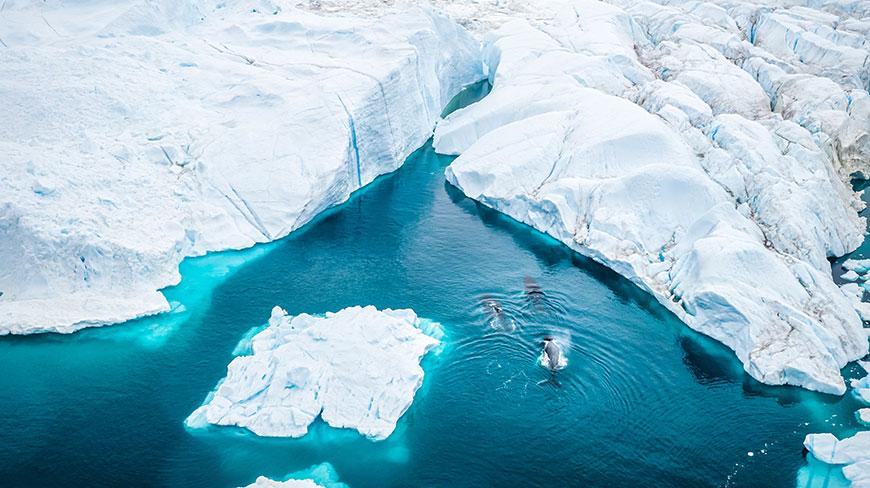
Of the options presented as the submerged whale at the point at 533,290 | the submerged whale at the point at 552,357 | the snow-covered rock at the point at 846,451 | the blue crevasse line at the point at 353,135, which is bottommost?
the snow-covered rock at the point at 846,451

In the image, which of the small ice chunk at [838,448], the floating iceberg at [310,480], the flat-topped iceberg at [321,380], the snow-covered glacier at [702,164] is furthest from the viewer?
the snow-covered glacier at [702,164]

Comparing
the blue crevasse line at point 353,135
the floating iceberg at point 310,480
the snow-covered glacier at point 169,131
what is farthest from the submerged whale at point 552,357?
the blue crevasse line at point 353,135

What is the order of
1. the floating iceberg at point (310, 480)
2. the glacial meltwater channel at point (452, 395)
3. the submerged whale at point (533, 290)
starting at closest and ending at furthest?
1. the floating iceberg at point (310, 480)
2. the glacial meltwater channel at point (452, 395)
3. the submerged whale at point (533, 290)

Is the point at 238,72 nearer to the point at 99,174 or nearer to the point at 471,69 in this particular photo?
the point at 99,174

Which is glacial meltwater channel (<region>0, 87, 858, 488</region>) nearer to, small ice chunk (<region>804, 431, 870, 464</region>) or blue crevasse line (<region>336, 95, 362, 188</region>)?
small ice chunk (<region>804, 431, 870, 464</region>)

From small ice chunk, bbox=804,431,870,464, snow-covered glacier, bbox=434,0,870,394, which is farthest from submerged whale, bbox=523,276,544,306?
small ice chunk, bbox=804,431,870,464

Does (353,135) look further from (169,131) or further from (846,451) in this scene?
(846,451)

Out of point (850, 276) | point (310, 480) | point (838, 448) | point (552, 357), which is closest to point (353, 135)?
point (552, 357)

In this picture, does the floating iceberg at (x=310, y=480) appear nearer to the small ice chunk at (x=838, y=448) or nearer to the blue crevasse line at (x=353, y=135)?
the small ice chunk at (x=838, y=448)
